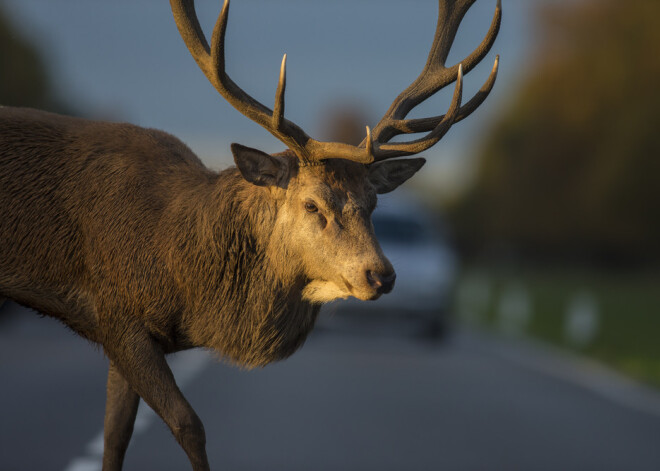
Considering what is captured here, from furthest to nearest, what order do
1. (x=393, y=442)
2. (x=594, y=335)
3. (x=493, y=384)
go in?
(x=594, y=335) < (x=493, y=384) < (x=393, y=442)

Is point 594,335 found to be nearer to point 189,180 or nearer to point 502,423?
point 502,423

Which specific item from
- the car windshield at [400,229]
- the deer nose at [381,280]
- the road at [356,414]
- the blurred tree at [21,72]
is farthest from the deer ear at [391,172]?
the blurred tree at [21,72]

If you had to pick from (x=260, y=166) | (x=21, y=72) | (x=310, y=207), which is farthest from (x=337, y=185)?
(x=21, y=72)

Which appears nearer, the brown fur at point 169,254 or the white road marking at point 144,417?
the brown fur at point 169,254

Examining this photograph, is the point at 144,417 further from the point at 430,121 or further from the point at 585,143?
the point at 585,143

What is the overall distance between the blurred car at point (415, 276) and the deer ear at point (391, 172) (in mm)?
12829

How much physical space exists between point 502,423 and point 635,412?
1.97m

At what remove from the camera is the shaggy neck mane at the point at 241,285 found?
670 centimetres

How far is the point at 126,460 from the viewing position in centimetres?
951

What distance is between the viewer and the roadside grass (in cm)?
2014

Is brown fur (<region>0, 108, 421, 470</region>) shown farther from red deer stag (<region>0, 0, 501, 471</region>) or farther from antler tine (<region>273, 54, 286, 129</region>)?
antler tine (<region>273, 54, 286, 129</region>)

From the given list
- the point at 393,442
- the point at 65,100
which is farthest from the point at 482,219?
the point at 393,442

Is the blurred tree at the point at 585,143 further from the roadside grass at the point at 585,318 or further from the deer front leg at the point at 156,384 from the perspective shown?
the deer front leg at the point at 156,384

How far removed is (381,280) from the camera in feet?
21.0
